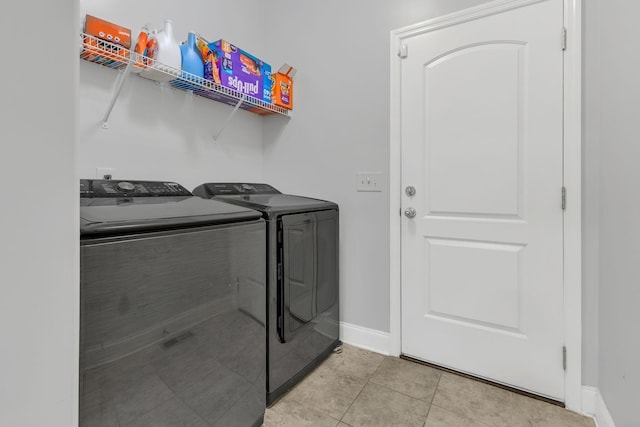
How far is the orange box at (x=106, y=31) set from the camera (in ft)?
4.30

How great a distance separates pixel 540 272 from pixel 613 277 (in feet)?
1.11

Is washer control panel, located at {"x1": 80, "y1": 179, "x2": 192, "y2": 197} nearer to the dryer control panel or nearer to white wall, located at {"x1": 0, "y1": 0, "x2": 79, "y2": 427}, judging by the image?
the dryer control panel

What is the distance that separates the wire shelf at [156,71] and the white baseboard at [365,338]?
1.66 metres

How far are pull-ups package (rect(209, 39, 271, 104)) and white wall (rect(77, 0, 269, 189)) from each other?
0.92 feet

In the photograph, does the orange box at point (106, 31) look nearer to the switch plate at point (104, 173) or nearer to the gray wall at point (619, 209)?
the switch plate at point (104, 173)

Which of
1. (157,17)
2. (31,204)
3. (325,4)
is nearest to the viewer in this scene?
(31,204)

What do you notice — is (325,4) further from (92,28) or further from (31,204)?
(31,204)

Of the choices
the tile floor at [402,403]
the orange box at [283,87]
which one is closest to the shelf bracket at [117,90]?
the orange box at [283,87]

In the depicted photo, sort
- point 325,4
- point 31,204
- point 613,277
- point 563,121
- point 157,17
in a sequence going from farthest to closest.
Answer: point 325,4
point 157,17
point 563,121
point 613,277
point 31,204

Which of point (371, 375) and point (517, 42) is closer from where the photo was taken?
point (517, 42)

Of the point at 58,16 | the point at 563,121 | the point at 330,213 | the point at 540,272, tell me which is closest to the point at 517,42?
the point at 563,121

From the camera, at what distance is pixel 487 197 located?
66.4 inches

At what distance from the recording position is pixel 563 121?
4.93 ft

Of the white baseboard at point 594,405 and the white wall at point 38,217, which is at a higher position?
the white wall at point 38,217
